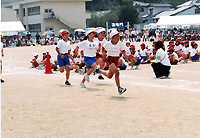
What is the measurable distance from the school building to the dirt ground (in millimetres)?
60227

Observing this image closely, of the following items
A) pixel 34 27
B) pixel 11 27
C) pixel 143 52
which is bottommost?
pixel 143 52

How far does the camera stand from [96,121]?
6.61 meters

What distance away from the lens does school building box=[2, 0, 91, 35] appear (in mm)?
71500

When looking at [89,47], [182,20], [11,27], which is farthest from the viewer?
[11,27]

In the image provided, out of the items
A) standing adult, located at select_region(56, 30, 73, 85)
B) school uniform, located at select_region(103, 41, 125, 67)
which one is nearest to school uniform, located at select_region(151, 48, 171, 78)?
standing adult, located at select_region(56, 30, 73, 85)

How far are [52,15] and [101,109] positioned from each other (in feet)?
212

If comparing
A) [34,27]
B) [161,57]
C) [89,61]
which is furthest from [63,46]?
[34,27]

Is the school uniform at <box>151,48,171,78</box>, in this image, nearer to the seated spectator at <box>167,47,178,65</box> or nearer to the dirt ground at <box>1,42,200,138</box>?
the dirt ground at <box>1,42,200,138</box>

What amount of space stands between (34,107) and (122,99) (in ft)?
7.13

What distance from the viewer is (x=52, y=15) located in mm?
70688

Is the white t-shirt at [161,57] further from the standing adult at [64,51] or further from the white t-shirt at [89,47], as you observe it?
the standing adult at [64,51]

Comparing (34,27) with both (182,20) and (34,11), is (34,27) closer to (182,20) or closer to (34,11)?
(34,11)

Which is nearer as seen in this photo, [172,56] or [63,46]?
[63,46]

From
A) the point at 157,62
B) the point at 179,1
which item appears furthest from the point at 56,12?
the point at 157,62
